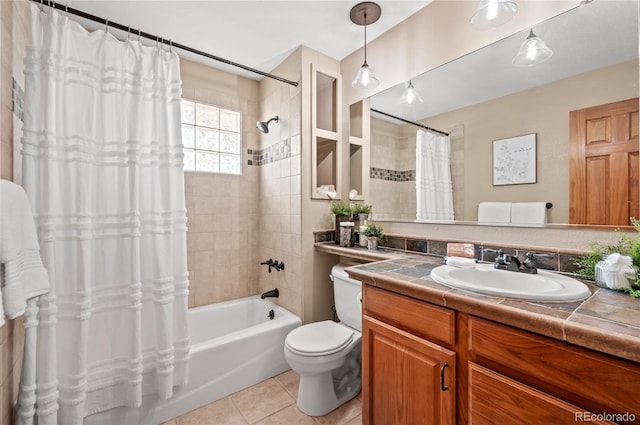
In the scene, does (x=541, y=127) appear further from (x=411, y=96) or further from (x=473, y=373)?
(x=473, y=373)

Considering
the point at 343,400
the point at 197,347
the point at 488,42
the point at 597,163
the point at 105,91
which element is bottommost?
the point at 343,400

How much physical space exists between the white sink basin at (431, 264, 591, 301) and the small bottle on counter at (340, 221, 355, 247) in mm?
862

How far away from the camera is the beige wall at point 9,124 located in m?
1.07

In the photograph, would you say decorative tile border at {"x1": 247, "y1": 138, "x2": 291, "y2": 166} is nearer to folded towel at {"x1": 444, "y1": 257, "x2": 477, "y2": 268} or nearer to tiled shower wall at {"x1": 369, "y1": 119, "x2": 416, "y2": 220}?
tiled shower wall at {"x1": 369, "y1": 119, "x2": 416, "y2": 220}

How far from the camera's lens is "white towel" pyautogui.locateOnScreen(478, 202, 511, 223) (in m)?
1.37

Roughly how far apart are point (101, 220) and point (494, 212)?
6.97 feet

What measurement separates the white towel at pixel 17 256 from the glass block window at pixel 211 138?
1404mm

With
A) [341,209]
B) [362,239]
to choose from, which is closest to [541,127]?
[362,239]

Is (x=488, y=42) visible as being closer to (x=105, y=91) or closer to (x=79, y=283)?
(x=105, y=91)

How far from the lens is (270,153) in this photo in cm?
251

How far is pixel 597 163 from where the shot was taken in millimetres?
1103

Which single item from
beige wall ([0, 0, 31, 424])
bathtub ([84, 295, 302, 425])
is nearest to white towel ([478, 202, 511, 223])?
bathtub ([84, 295, 302, 425])

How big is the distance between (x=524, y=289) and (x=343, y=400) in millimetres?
1273

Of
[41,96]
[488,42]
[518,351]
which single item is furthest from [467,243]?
[41,96]
